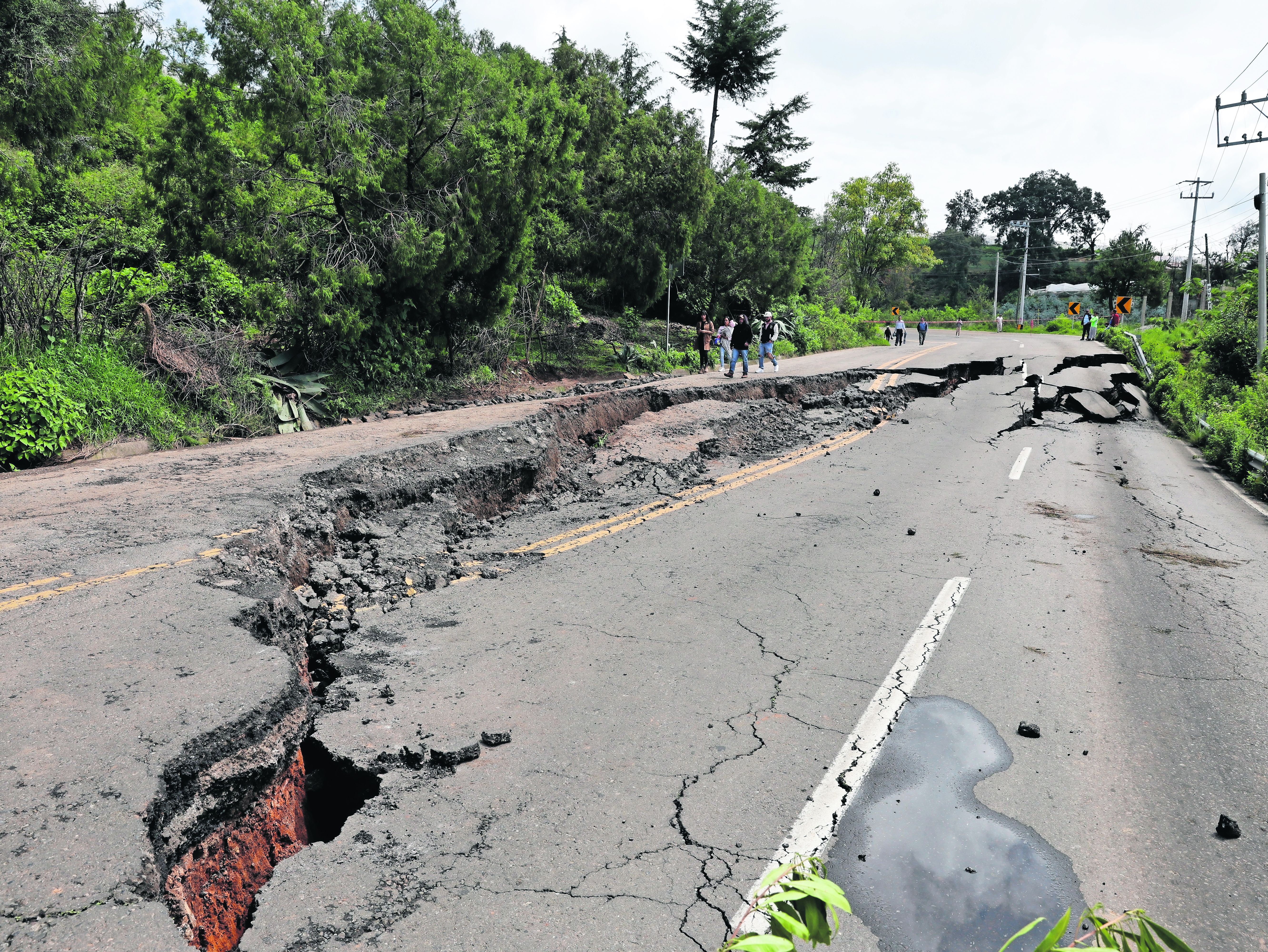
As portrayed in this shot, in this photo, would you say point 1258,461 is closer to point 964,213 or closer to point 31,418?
point 31,418

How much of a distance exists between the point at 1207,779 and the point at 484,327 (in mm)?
15546

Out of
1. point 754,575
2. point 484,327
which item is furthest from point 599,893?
point 484,327

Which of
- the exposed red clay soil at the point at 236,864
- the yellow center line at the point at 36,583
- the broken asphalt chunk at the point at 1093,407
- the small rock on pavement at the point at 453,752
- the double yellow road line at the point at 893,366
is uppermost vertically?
the double yellow road line at the point at 893,366

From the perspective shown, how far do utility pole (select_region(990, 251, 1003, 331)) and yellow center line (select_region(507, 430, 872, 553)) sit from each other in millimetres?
50222

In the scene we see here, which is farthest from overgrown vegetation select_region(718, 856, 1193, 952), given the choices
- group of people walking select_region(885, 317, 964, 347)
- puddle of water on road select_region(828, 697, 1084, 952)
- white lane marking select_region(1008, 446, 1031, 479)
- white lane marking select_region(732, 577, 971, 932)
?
group of people walking select_region(885, 317, 964, 347)

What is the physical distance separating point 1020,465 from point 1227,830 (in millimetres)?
9475

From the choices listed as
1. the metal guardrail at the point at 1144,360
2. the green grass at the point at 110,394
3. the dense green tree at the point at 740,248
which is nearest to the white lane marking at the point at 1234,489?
the metal guardrail at the point at 1144,360

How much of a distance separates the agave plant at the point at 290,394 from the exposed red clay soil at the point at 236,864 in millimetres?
9701

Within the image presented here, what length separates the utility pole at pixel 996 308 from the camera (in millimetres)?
57625

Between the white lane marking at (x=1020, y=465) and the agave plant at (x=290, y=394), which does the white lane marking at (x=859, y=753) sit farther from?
the agave plant at (x=290, y=394)

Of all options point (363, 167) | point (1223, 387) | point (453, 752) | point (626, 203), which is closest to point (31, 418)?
point (363, 167)

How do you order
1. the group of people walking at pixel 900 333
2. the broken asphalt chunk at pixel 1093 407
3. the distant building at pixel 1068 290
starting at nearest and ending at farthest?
the broken asphalt chunk at pixel 1093 407 < the group of people walking at pixel 900 333 < the distant building at pixel 1068 290

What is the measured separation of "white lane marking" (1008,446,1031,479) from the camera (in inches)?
438

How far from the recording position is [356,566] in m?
6.35
